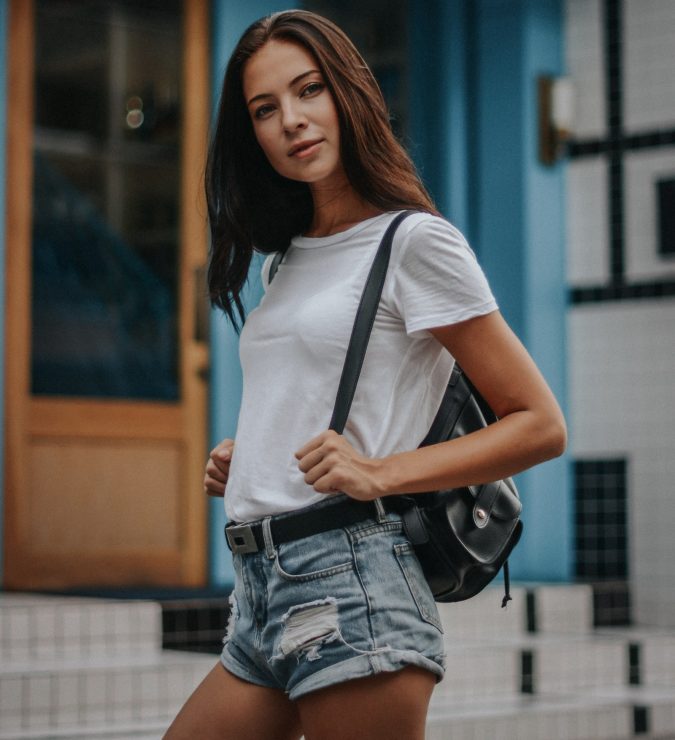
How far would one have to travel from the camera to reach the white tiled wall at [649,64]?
21.2ft

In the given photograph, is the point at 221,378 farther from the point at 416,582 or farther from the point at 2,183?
the point at 416,582

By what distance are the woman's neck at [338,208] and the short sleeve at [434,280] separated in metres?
0.10

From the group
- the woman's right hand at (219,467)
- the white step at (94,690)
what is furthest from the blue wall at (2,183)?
the woman's right hand at (219,467)

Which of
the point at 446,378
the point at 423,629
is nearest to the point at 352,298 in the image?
the point at 446,378

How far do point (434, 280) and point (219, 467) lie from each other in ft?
1.33

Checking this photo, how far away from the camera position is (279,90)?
1595 millimetres

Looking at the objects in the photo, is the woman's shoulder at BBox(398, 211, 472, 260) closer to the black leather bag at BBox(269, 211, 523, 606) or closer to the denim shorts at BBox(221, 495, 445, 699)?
the black leather bag at BBox(269, 211, 523, 606)

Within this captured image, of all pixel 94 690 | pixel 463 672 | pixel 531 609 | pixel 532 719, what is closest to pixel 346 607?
pixel 94 690

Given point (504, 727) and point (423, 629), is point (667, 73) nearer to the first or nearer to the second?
point (504, 727)

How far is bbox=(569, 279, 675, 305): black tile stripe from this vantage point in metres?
6.42

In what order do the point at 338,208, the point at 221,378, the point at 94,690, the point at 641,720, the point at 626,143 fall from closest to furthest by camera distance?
the point at 338,208
the point at 94,690
the point at 641,720
the point at 221,378
the point at 626,143

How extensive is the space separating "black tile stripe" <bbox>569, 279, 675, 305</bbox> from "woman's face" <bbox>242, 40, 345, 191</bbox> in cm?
503

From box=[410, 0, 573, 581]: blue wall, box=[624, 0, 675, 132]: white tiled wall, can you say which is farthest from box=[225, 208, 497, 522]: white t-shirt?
box=[624, 0, 675, 132]: white tiled wall

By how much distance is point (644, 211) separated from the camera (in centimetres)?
654
